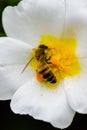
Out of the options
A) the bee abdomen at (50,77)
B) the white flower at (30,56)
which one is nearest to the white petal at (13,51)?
the white flower at (30,56)

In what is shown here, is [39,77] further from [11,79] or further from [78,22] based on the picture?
[78,22]

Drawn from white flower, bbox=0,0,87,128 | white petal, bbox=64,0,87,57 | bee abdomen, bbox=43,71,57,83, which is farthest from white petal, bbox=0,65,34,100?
white petal, bbox=64,0,87,57

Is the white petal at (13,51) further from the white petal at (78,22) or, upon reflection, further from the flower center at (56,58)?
the white petal at (78,22)

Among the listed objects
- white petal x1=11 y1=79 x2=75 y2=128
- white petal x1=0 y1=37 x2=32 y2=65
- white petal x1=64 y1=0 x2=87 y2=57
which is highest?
white petal x1=64 y1=0 x2=87 y2=57

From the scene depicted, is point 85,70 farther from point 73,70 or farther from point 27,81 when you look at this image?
point 27,81

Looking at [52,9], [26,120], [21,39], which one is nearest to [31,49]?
[21,39]

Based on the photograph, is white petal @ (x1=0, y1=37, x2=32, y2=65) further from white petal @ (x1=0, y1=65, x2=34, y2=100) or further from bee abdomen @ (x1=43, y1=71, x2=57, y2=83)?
bee abdomen @ (x1=43, y1=71, x2=57, y2=83)

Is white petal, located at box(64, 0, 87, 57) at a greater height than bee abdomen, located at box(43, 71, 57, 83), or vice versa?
white petal, located at box(64, 0, 87, 57)
